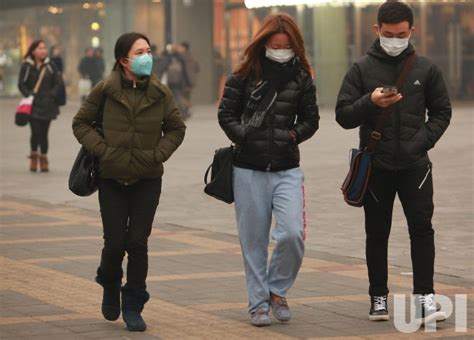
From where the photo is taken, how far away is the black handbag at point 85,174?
749cm

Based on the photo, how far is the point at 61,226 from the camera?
12.9 metres

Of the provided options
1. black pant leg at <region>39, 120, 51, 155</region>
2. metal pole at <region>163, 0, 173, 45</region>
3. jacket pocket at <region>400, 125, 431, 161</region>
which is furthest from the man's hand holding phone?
metal pole at <region>163, 0, 173, 45</region>

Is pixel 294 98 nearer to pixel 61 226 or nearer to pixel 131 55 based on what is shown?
pixel 131 55

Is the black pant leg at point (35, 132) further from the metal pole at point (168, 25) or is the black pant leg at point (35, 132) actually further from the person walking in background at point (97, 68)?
the metal pole at point (168, 25)

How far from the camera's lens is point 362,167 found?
764cm

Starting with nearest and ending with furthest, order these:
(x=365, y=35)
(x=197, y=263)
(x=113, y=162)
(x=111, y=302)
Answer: (x=113, y=162) → (x=111, y=302) → (x=197, y=263) → (x=365, y=35)

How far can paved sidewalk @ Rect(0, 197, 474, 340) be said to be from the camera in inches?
292

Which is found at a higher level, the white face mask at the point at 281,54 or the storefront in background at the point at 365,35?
the white face mask at the point at 281,54

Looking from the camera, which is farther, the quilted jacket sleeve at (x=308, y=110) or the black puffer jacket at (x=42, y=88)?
the black puffer jacket at (x=42, y=88)

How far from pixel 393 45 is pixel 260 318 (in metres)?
1.72

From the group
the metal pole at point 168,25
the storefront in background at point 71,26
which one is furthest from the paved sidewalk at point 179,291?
the storefront in background at point 71,26

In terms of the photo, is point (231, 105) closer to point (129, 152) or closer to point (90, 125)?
point (129, 152)

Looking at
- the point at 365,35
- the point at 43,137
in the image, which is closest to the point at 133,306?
the point at 43,137

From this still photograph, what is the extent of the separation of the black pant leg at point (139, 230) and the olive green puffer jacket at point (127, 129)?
0.29ft
